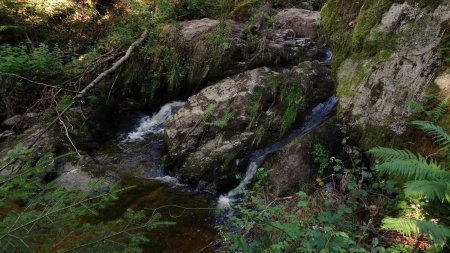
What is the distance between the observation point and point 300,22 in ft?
33.0

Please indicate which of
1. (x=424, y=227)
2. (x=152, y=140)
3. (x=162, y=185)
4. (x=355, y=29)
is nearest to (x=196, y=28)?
(x=152, y=140)

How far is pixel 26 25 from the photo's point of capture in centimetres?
894

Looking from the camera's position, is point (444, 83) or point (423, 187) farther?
point (444, 83)

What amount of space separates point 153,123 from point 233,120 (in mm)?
2616

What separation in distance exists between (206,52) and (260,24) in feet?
7.25

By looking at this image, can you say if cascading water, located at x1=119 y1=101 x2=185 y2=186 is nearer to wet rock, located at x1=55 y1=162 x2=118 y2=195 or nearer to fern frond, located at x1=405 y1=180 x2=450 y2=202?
wet rock, located at x1=55 y1=162 x2=118 y2=195

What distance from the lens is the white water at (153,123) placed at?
26.9 ft

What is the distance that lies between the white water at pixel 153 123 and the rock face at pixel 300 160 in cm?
348

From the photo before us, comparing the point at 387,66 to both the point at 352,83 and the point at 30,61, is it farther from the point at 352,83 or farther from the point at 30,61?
the point at 30,61

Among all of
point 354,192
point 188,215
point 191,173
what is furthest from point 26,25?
point 354,192

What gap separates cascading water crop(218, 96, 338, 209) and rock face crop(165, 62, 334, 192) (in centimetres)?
17

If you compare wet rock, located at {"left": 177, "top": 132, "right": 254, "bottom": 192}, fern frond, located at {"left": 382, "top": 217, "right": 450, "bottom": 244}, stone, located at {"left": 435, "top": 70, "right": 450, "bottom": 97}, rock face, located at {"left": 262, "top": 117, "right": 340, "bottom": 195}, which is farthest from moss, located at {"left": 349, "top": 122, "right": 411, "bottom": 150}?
wet rock, located at {"left": 177, "top": 132, "right": 254, "bottom": 192}

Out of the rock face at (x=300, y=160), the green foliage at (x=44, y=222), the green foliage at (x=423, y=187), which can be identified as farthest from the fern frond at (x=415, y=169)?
the rock face at (x=300, y=160)

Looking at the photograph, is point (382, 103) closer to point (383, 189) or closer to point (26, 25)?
point (383, 189)
